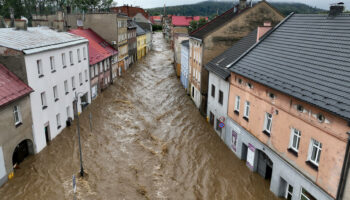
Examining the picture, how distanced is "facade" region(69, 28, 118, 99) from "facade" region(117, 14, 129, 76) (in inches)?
113

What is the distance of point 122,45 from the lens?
48.6m

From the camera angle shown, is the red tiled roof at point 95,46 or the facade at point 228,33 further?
the red tiled roof at point 95,46

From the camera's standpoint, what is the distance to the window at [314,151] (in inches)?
485

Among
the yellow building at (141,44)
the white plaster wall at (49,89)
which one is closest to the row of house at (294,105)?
the white plaster wall at (49,89)

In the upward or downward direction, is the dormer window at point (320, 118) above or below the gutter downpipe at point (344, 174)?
above

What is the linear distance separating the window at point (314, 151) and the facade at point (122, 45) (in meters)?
38.2

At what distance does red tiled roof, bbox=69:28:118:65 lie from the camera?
113 feet

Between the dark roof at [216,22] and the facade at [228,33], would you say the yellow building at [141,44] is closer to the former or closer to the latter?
the dark roof at [216,22]

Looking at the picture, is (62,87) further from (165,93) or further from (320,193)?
(320,193)

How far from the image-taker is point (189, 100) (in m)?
34.3

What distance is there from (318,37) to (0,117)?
18.6 meters

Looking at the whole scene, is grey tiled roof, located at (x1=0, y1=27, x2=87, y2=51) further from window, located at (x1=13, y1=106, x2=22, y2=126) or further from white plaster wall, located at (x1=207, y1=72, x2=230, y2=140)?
white plaster wall, located at (x1=207, y1=72, x2=230, y2=140)

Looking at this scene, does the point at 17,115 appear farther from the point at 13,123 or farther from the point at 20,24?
the point at 20,24

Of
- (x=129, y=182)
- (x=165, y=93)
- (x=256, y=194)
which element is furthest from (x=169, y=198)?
(x=165, y=93)
